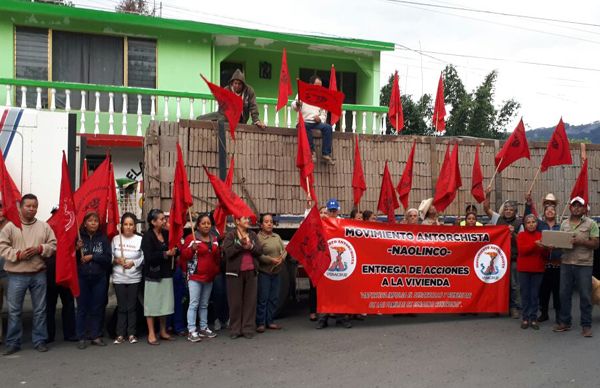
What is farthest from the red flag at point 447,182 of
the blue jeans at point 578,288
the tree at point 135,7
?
the tree at point 135,7

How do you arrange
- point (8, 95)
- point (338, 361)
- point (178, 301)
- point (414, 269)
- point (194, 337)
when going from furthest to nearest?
point (8, 95) → point (414, 269) → point (178, 301) → point (194, 337) → point (338, 361)

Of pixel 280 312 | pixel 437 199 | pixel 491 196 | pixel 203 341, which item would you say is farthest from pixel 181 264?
pixel 491 196

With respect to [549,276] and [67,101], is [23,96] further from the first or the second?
[549,276]

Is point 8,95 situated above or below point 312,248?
above

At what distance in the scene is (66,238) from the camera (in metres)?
5.93

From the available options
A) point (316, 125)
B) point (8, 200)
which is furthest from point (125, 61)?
point (8, 200)

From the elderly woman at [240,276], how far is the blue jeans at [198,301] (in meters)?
0.26

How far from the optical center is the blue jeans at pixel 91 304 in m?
6.17

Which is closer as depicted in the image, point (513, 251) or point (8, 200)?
point (8, 200)

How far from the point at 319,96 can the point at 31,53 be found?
840 cm

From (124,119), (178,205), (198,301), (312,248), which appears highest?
(124,119)

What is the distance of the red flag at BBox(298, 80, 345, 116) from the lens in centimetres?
768

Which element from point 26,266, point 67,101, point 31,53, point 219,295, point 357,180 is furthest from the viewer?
point 31,53

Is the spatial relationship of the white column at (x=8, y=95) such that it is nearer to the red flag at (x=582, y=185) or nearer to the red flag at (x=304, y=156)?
the red flag at (x=304, y=156)
